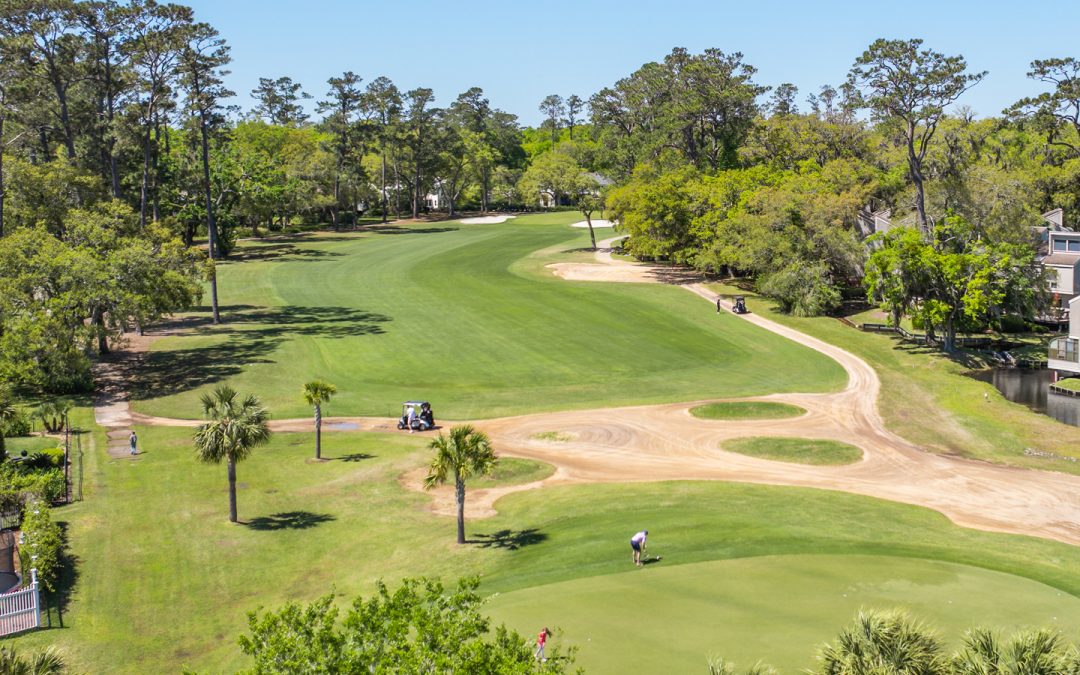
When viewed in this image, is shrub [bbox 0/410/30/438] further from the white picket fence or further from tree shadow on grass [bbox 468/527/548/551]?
tree shadow on grass [bbox 468/527/548/551]

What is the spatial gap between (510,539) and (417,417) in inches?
729

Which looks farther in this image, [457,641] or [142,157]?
[142,157]

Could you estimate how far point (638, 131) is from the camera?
126 metres

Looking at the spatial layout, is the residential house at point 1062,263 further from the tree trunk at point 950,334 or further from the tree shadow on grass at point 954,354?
the tree trunk at point 950,334

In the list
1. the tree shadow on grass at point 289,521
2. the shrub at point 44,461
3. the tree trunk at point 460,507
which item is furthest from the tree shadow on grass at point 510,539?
the shrub at point 44,461

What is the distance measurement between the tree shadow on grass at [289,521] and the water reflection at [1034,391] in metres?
44.3

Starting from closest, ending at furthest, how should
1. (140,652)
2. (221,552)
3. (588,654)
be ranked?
1. (588,654)
2. (140,652)
3. (221,552)

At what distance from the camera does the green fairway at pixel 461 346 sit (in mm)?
61062

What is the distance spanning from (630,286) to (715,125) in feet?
106

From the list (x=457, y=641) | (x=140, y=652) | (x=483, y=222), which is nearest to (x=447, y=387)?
(x=140, y=652)

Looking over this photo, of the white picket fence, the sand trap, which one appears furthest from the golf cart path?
the sand trap

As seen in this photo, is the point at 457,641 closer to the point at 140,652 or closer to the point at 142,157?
the point at 140,652

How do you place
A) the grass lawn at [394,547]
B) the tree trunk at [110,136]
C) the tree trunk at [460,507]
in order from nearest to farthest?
the grass lawn at [394,547], the tree trunk at [460,507], the tree trunk at [110,136]

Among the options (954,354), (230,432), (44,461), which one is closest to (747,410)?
(954,354)
